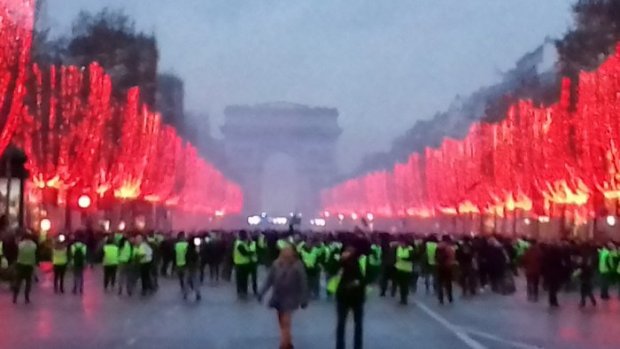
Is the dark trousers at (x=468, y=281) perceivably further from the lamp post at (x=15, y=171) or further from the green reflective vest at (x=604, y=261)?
the lamp post at (x=15, y=171)

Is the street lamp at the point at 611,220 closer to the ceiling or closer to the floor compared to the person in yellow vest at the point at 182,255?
closer to the ceiling

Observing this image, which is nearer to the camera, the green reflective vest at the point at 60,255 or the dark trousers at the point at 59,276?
the green reflective vest at the point at 60,255

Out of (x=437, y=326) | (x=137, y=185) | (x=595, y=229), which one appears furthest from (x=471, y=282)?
(x=137, y=185)

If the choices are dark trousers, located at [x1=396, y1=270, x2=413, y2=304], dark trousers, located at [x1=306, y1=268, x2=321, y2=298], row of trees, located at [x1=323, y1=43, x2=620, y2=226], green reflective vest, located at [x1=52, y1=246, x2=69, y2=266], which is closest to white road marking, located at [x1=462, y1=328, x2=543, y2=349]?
dark trousers, located at [x1=396, y1=270, x2=413, y2=304]

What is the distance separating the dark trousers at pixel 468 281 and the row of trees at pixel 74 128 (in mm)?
16648

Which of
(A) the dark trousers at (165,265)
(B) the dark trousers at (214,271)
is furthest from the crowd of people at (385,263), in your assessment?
(B) the dark trousers at (214,271)

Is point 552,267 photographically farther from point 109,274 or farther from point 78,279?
point 78,279

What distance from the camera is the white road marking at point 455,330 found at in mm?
28534

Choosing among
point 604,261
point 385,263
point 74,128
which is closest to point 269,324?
point 385,263

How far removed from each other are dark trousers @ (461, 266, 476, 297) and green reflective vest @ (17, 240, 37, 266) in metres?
13.0

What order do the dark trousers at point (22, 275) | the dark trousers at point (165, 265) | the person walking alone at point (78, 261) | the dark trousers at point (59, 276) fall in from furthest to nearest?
the dark trousers at point (165, 265), the person walking alone at point (78, 261), the dark trousers at point (59, 276), the dark trousers at point (22, 275)

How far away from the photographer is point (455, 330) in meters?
32.4

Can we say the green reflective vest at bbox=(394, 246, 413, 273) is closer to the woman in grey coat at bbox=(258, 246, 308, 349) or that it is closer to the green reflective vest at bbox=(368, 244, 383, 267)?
the green reflective vest at bbox=(368, 244, 383, 267)

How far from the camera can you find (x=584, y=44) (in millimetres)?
82250
